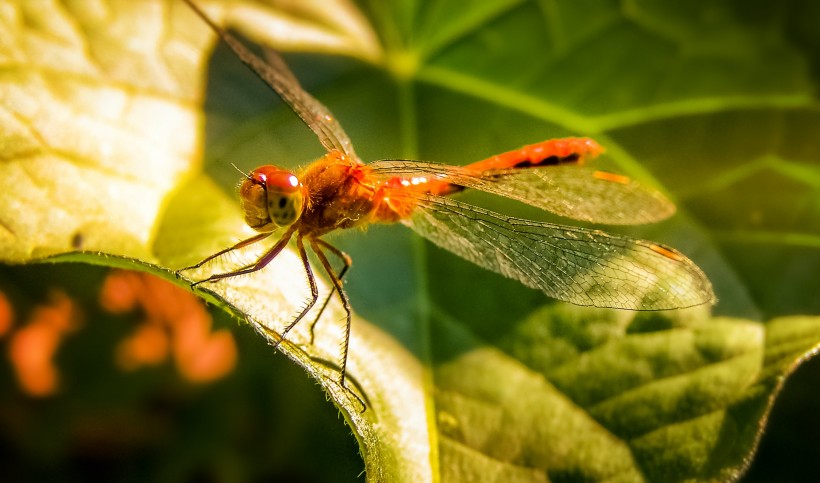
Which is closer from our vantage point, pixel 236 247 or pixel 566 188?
pixel 236 247

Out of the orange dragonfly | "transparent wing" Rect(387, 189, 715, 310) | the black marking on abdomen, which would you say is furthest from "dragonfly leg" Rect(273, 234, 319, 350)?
the black marking on abdomen

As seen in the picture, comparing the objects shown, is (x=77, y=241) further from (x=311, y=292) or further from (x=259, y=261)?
(x=311, y=292)

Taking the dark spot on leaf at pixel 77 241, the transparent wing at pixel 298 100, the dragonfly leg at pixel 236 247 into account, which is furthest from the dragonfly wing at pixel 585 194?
the dark spot on leaf at pixel 77 241

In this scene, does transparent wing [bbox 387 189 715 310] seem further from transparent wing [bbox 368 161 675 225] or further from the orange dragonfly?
transparent wing [bbox 368 161 675 225]

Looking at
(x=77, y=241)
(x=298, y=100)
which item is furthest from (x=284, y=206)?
(x=77, y=241)

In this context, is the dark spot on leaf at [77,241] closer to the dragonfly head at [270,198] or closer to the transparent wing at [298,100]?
the dragonfly head at [270,198]

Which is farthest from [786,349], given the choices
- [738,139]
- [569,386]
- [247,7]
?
[247,7]

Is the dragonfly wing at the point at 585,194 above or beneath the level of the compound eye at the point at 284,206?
above

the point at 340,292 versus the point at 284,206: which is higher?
the point at 284,206
